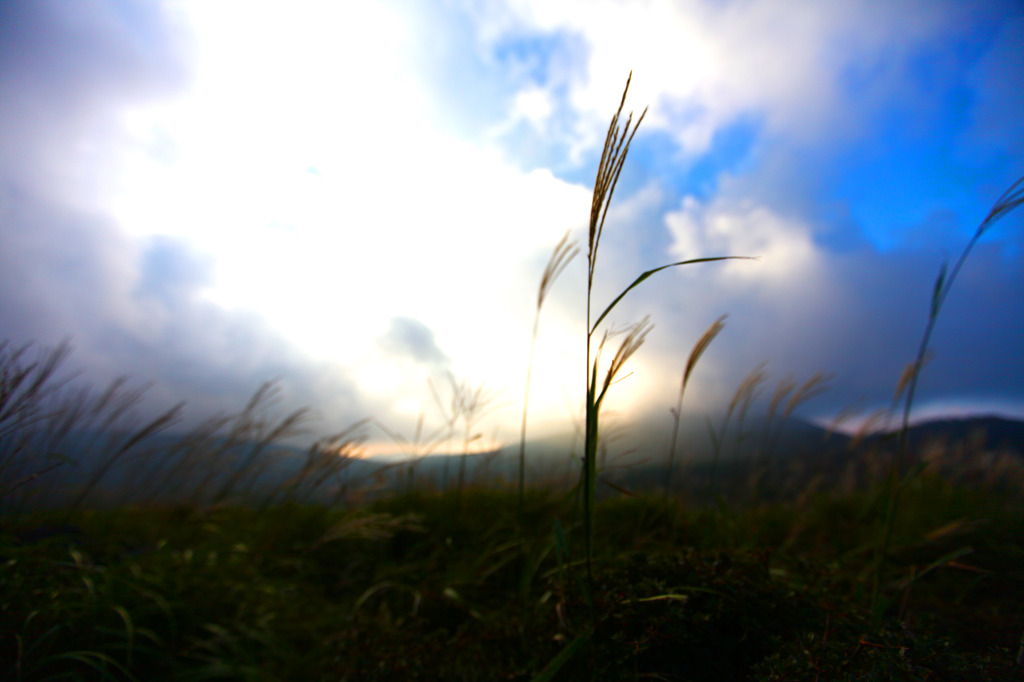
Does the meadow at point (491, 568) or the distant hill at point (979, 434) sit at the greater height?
the distant hill at point (979, 434)

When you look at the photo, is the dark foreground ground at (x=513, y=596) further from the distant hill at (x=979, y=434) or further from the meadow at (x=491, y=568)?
the distant hill at (x=979, y=434)

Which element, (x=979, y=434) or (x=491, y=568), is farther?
(x=979, y=434)

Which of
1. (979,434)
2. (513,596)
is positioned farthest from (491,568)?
(979,434)

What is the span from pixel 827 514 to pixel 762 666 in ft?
10.3

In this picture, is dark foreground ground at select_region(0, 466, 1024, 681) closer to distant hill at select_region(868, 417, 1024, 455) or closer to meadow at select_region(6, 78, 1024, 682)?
meadow at select_region(6, 78, 1024, 682)

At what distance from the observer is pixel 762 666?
88 cm

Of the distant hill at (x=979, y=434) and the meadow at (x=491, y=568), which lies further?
the distant hill at (x=979, y=434)

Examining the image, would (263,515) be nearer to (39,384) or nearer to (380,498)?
(380,498)

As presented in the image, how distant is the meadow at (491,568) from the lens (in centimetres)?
109

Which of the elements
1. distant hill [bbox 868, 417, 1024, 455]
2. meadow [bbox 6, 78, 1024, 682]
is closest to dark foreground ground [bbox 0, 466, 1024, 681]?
meadow [bbox 6, 78, 1024, 682]

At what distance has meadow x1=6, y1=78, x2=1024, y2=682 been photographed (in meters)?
1.09

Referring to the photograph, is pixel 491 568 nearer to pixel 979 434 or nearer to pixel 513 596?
pixel 513 596

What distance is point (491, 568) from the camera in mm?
1938

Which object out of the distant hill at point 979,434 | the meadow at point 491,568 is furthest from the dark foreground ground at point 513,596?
the distant hill at point 979,434
